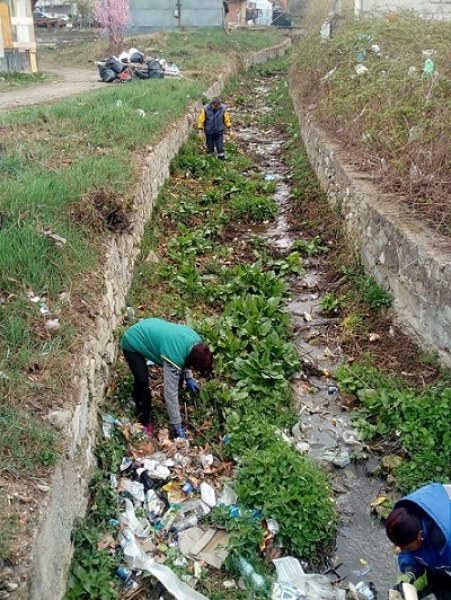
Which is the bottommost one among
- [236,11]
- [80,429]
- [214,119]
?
[80,429]

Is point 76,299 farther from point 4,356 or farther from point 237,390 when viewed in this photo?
point 237,390

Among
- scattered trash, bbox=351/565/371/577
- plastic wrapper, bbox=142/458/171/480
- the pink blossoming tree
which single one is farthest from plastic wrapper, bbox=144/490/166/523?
the pink blossoming tree

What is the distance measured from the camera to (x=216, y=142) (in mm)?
12375

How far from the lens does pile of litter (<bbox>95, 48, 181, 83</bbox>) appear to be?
720 inches

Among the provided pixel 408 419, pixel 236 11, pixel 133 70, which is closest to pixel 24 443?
pixel 408 419

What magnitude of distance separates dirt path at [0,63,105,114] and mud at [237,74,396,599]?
8544mm

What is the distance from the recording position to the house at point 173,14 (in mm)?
31375

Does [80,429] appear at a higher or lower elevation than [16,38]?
lower

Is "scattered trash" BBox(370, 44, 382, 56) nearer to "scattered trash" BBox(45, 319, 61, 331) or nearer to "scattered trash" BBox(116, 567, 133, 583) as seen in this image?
"scattered trash" BBox(45, 319, 61, 331)

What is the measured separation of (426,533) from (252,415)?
2.12 metres

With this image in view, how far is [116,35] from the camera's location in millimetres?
25719

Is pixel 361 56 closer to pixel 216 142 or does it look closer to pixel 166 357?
pixel 216 142

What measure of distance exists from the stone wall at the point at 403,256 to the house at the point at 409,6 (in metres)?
12.3

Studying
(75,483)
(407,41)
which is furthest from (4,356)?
(407,41)
